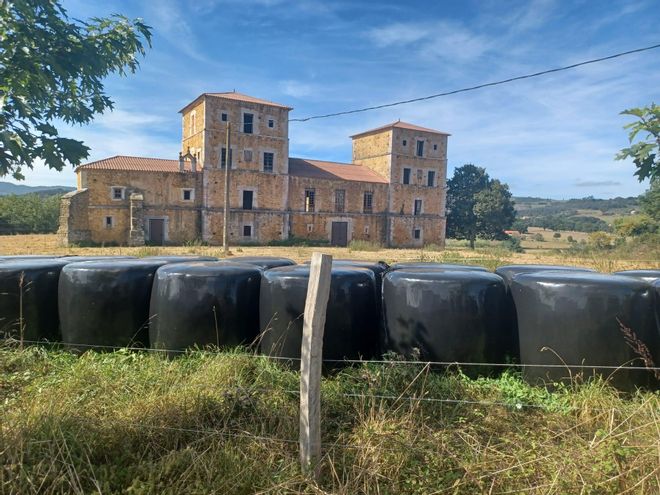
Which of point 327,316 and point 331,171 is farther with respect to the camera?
point 331,171

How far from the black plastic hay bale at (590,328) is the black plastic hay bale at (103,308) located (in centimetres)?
334

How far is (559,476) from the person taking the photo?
7.07 ft

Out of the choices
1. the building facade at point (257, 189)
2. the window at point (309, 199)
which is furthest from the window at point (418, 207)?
the window at point (309, 199)

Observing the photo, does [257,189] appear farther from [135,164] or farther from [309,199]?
[135,164]

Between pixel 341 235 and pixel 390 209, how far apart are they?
4590 mm

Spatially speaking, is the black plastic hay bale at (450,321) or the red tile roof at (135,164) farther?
the red tile roof at (135,164)

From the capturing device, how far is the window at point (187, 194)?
26969 mm

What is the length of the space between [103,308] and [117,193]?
24.3 meters

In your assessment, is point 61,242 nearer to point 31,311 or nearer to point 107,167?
point 107,167

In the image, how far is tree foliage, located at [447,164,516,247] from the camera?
3969cm

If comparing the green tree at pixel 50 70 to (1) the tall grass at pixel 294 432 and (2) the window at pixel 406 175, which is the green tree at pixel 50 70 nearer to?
(1) the tall grass at pixel 294 432

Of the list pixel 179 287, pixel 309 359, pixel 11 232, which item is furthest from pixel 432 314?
pixel 11 232


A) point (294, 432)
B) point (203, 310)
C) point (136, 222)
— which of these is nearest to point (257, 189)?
point (136, 222)

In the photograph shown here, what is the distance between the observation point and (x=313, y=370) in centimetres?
220
